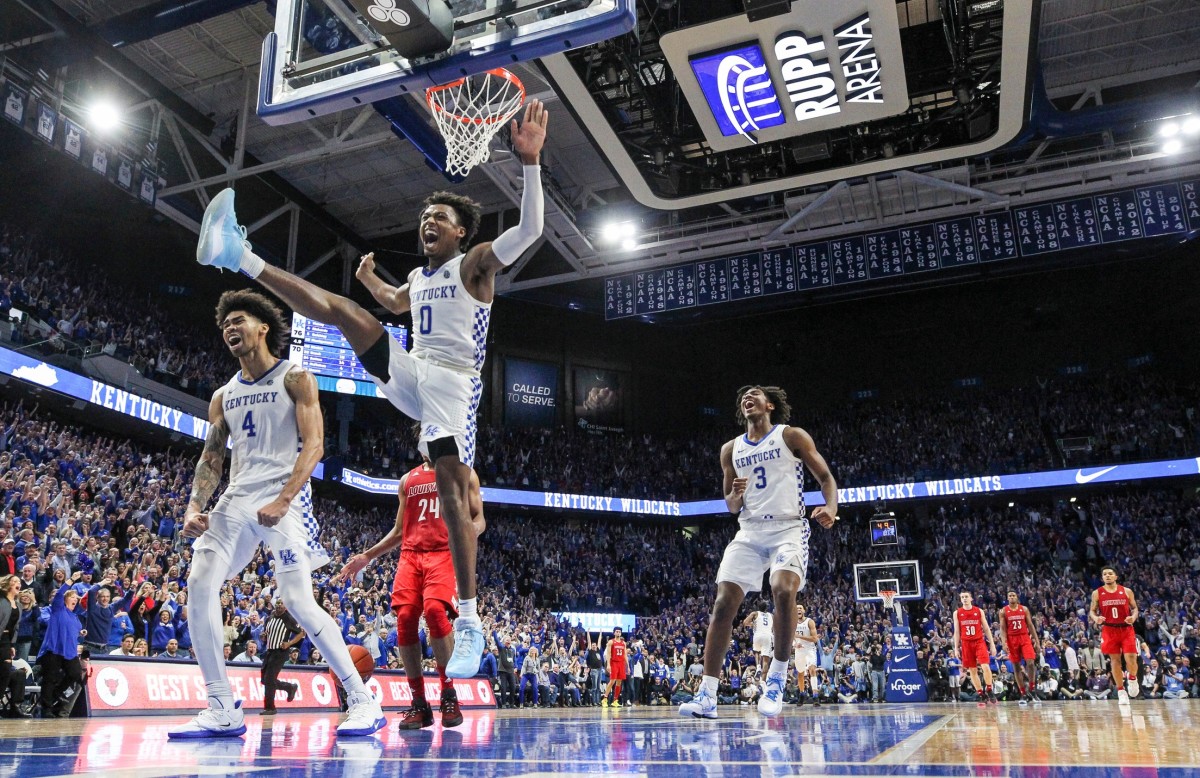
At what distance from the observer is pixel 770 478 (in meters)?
5.98

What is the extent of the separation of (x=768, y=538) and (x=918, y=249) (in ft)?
53.4

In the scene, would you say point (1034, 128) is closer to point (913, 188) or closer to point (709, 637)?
point (913, 188)

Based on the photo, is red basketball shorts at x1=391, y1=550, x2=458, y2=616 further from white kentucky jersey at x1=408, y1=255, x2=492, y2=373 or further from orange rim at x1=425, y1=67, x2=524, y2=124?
orange rim at x1=425, y1=67, x2=524, y2=124

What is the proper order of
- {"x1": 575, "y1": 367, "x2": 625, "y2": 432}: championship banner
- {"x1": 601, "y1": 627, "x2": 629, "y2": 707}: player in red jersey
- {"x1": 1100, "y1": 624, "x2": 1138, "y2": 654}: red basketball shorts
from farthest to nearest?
{"x1": 575, "y1": 367, "x2": 625, "y2": 432}: championship banner, {"x1": 601, "y1": 627, "x2": 629, "y2": 707}: player in red jersey, {"x1": 1100, "y1": 624, "x2": 1138, "y2": 654}: red basketball shorts

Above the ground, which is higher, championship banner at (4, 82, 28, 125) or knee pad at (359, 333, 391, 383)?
championship banner at (4, 82, 28, 125)

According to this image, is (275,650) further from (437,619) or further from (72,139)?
(72,139)

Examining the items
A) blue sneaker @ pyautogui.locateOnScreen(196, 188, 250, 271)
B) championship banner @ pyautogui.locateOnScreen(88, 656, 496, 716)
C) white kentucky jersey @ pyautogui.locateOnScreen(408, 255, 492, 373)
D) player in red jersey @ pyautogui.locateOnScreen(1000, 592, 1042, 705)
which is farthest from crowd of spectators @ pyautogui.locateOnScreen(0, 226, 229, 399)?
player in red jersey @ pyautogui.locateOnScreen(1000, 592, 1042, 705)

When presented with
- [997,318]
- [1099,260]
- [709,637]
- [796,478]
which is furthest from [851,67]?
[997,318]

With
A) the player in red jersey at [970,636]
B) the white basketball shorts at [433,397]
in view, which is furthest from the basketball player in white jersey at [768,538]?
the player in red jersey at [970,636]

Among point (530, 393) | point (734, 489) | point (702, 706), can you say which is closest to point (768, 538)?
A: point (734, 489)

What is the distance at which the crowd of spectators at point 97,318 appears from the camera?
16.5 meters

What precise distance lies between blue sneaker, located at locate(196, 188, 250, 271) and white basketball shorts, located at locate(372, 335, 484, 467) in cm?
81

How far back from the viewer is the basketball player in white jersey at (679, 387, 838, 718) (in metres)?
5.73

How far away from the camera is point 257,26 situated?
16.9 meters
